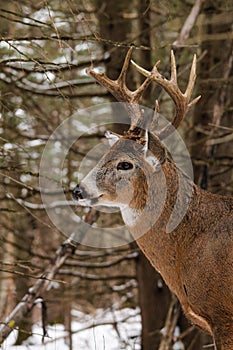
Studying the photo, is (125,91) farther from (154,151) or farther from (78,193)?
(78,193)

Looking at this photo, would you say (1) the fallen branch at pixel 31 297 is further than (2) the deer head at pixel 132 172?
Yes

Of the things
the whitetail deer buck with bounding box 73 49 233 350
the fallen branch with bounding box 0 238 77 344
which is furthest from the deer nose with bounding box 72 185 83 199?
the fallen branch with bounding box 0 238 77 344

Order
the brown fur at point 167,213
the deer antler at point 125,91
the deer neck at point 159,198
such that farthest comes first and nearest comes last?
the deer antler at point 125,91 < the deer neck at point 159,198 < the brown fur at point 167,213

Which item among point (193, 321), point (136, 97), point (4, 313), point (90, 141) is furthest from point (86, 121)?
point (193, 321)

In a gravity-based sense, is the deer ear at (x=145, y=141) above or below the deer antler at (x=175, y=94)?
below

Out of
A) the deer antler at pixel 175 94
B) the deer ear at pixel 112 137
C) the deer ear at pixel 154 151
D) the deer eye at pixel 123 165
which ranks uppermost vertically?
the deer antler at pixel 175 94

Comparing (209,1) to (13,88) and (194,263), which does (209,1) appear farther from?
(194,263)

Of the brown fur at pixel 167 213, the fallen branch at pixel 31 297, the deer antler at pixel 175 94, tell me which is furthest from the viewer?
the fallen branch at pixel 31 297

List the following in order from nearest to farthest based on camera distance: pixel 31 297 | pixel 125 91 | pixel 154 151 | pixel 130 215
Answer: pixel 154 151, pixel 130 215, pixel 125 91, pixel 31 297

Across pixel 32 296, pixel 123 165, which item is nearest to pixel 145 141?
pixel 123 165

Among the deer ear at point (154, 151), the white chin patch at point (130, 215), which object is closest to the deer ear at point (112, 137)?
the deer ear at point (154, 151)

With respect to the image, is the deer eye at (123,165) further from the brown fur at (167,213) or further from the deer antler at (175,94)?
the deer antler at (175,94)

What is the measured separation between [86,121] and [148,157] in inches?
359

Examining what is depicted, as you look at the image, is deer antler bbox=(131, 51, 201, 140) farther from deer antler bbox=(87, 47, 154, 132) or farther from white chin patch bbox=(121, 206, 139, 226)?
white chin patch bbox=(121, 206, 139, 226)
